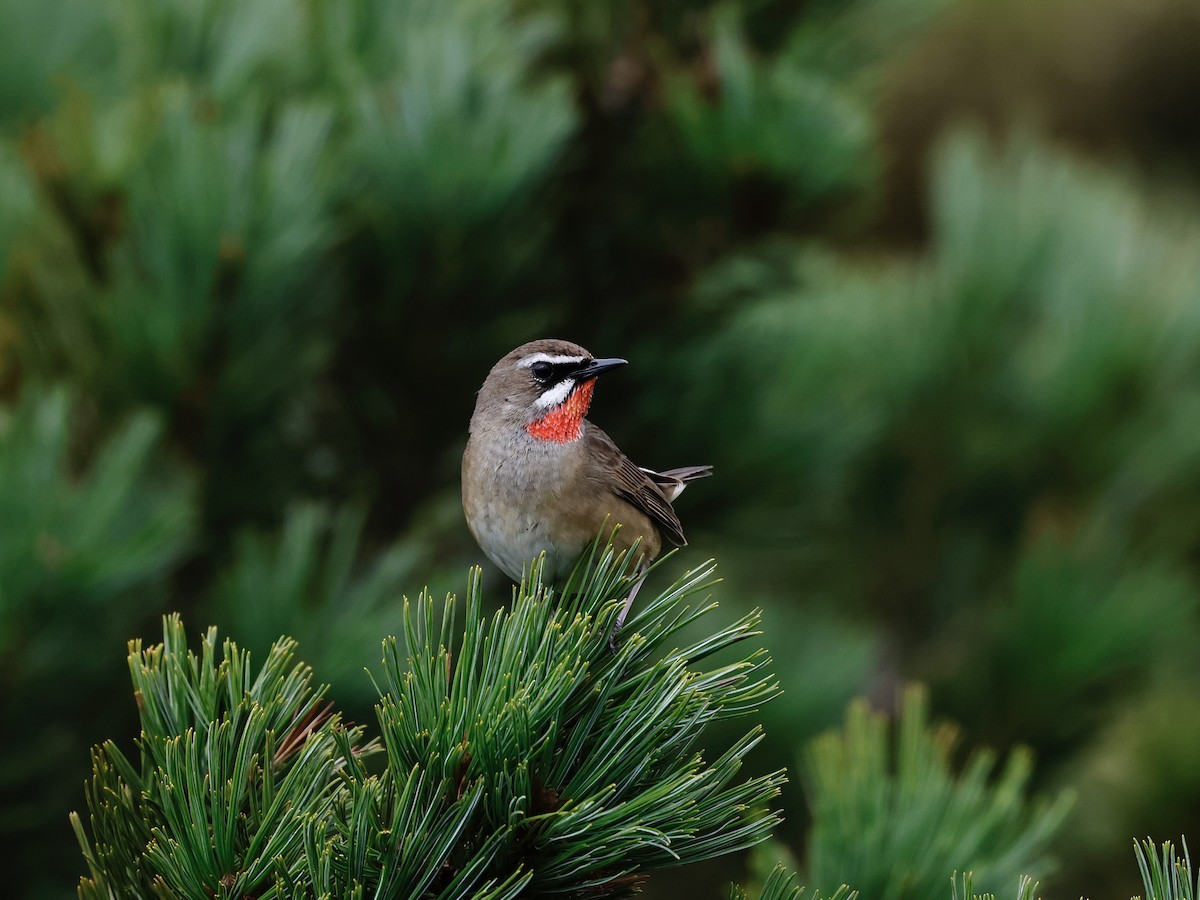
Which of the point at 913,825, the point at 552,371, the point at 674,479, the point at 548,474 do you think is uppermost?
the point at 552,371

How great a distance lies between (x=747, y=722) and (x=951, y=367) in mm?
1038

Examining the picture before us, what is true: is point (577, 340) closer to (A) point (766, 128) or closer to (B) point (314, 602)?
(A) point (766, 128)

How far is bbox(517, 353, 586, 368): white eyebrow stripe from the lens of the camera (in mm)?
1985

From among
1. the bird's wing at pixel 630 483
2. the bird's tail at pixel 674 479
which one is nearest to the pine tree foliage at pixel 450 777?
the bird's wing at pixel 630 483

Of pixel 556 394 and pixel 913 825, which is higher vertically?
pixel 556 394

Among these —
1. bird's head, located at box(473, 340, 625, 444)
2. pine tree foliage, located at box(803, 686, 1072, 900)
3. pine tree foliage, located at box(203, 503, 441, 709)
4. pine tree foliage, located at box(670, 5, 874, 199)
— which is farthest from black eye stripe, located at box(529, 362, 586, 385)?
pine tree foliage, located at box(803, 686, 1072, 900)

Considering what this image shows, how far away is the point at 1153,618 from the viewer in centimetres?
261

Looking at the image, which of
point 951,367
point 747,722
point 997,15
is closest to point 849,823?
point 747,722

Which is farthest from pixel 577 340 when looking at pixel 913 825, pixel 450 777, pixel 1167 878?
pixel 1167 878

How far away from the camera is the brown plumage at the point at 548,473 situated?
192cm

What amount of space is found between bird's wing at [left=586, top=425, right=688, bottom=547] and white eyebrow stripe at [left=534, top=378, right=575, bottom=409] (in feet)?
0.30

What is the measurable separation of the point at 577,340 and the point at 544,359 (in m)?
0.41

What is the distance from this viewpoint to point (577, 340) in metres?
2.41

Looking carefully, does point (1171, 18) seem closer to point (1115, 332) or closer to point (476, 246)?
point (1115, 332)
